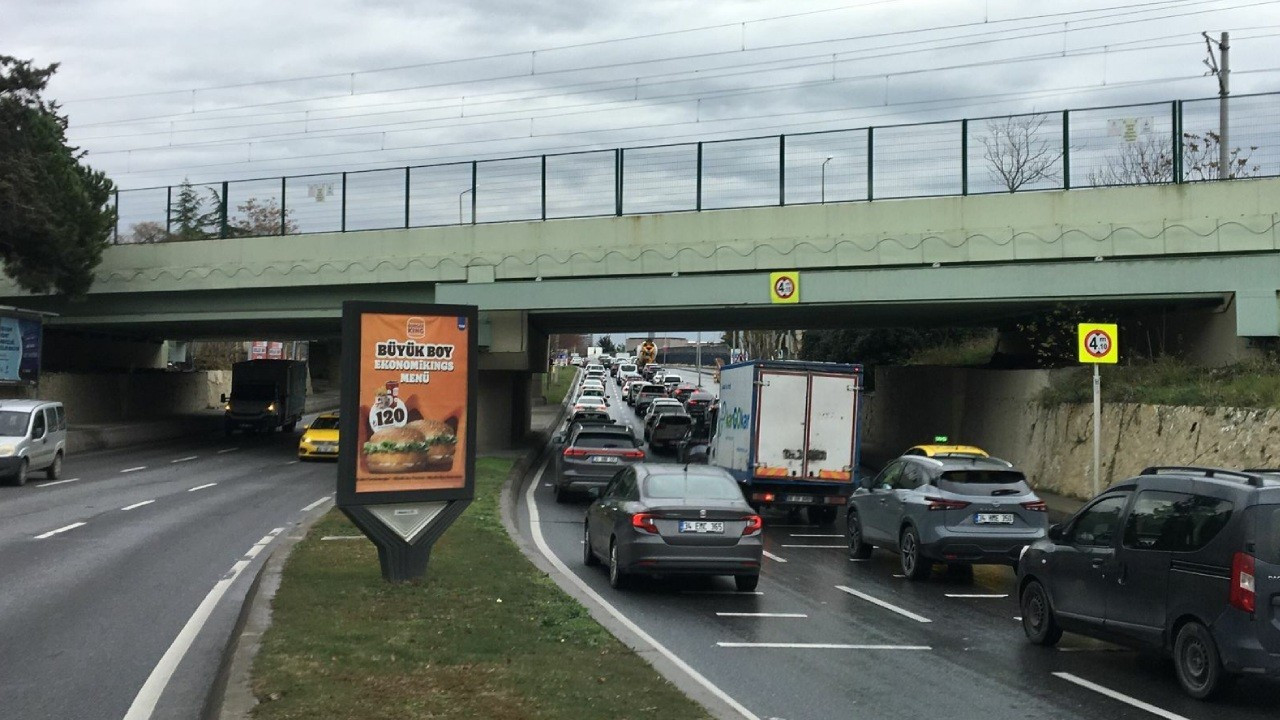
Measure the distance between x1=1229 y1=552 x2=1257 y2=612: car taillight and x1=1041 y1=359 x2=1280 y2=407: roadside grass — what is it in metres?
13.2

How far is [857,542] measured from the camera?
18.2m

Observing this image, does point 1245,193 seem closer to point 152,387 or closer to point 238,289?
point 238,289

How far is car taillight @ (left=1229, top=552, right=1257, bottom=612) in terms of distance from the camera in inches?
336

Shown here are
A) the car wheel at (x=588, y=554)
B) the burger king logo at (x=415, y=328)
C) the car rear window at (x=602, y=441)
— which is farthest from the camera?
the car rear window at (x=602, y=441)

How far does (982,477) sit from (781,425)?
6849 mm

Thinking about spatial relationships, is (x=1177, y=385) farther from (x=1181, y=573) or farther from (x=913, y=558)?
(x=1181, y=573)

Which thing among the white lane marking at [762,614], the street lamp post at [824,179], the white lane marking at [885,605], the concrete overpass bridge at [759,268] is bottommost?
the white lane marking at [885,605]

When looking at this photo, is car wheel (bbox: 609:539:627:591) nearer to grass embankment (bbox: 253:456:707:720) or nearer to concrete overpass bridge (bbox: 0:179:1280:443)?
grass embankment (bbox: 253:456:707:720)

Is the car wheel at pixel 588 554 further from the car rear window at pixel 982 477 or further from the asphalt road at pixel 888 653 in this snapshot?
the car rear window at pixel 982 477

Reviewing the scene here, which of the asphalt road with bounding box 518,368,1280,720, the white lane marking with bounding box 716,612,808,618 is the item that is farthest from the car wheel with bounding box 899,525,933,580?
the white lane marking with bounding box 716,612,808,618

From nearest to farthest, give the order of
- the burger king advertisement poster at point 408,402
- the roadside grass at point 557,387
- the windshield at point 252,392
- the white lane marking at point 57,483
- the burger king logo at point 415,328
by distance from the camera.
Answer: the burger king advertisement poster at point 408,402 < the burger king logo at point 415,328 < the white lane marking at point 57,483 < the windshield at point 252,392 < the roadside grass at point 557,387

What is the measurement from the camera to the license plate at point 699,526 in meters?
13.9

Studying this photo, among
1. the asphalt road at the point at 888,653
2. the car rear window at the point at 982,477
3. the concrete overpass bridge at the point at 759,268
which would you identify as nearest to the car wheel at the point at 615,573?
the asphalt road at the point at 888,653

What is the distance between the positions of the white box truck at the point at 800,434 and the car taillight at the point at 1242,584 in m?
13.6
